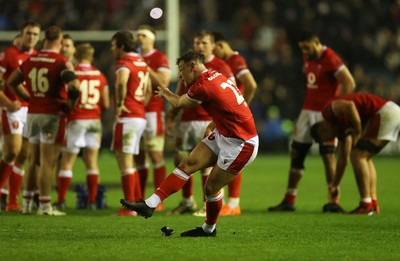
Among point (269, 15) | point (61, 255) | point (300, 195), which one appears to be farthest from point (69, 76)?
point (269, 15)

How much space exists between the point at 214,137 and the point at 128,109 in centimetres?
288

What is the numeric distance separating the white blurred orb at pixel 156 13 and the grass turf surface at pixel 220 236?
6771 millimetres

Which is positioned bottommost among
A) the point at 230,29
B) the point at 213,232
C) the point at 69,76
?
the point at 230,29

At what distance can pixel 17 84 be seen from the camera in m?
12.2

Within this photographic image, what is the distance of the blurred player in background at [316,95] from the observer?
43.7ft

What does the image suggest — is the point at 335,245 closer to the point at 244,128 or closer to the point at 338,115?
the point at 244,128

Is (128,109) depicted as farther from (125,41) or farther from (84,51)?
(84,51)

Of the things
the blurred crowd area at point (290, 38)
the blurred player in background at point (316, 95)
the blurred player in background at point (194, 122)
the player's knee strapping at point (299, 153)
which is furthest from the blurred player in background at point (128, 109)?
the blurred crowd area at point (290, 38)

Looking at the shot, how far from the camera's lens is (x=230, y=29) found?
1153 inches

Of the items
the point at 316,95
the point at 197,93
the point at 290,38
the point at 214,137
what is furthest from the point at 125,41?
the point at 290,38

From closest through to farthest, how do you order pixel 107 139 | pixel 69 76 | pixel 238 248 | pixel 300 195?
pixel 238 248 < pixel 69 76 < pixel 300 195 < pixel 107 139

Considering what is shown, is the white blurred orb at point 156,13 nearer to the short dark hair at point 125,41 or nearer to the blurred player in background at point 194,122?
the blurred player in background at point 194,122

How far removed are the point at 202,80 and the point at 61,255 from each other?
2384 mm

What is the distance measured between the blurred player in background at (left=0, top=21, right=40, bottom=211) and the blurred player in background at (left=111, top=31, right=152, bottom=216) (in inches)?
47.7
